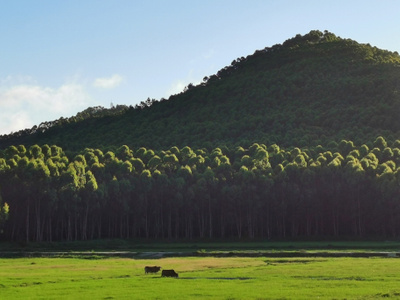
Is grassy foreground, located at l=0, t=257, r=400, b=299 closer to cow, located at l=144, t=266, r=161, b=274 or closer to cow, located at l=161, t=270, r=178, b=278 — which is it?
cow, located at l=161, t=270, r=178, b=278

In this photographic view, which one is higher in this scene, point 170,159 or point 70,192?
point 170,159

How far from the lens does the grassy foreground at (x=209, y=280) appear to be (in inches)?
1628

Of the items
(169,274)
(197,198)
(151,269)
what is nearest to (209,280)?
(169,274)

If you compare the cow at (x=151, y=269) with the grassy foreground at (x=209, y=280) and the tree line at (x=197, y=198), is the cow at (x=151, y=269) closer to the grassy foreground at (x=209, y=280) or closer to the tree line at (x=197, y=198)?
the grassy foreground at (x=209, y=280)

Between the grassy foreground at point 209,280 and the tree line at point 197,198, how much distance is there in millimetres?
42546

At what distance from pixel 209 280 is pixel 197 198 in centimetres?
7261

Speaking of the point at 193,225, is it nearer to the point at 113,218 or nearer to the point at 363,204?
the point at 113,218

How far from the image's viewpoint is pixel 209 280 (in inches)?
1989

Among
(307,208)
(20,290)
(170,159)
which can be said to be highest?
(170,159)

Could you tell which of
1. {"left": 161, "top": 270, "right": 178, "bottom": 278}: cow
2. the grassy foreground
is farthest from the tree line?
{"left": 161, "top": 270, "right": 178, "bottom": 278}: cow

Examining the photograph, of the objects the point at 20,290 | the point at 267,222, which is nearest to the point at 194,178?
the point at 267,222

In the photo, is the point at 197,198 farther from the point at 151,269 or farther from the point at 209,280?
the point at 209,280

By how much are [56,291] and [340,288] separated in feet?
64.8

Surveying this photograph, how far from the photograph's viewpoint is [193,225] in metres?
132
